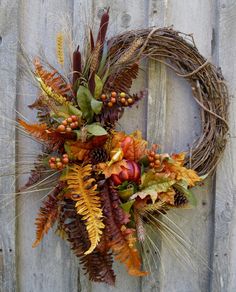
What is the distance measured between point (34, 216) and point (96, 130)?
0.51m

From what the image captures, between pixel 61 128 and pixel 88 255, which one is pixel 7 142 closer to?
pixel 61 128

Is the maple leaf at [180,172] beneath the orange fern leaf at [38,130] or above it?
beneath

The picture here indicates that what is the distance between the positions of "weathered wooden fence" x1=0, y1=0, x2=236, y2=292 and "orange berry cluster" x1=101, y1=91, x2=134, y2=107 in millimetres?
234

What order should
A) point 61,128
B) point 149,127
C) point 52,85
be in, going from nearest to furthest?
point 61,128 → point 52,85 → point 149,127

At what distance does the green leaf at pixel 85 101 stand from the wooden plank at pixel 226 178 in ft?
1.78

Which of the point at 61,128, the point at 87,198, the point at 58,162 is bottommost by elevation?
the point at 87,198

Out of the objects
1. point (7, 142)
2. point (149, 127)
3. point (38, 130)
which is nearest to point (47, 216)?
point (38, 130)

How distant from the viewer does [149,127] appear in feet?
4.55

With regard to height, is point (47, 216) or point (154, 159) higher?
point (154, 159)

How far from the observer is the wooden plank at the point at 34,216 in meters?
1.41

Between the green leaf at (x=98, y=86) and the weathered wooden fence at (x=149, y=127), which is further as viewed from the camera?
the weathered wooden fence at (x=149, y=127)

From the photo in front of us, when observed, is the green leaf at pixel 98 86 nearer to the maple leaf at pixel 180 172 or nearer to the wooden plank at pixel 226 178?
the maple leaf at pixel 180 172

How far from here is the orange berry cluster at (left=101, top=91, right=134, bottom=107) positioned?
3.79ft

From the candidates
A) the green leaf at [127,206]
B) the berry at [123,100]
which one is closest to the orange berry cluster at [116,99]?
the berry at [123,100]
